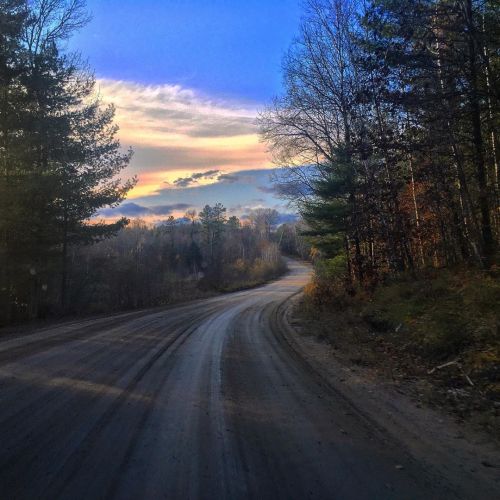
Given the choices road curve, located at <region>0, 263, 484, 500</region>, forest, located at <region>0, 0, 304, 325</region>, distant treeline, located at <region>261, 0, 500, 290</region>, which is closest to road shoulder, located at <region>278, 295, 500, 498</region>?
road curve, located at <region>0, 263, 484, 500</region>

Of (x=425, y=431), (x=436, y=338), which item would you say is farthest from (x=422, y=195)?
(x=425, y=431)

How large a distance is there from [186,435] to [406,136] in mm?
11307

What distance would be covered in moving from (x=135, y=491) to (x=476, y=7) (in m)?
13.7

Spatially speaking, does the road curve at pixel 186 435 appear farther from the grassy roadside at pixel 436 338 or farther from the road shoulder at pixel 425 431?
the grassy roadside at pixel 436 338

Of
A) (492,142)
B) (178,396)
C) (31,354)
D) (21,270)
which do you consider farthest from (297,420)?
(21,270)

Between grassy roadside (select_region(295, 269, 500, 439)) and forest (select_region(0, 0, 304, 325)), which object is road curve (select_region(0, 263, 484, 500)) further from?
forest (select_region(0, 0, 304, 325))

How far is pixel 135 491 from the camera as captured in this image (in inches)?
140

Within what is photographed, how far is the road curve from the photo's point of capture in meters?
3.67

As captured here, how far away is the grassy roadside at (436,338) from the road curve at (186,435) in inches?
59.9

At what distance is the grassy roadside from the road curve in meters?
1.52

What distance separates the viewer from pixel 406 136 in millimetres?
13297

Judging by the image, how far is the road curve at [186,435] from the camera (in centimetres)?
367

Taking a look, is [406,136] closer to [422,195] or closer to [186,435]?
[422,195]

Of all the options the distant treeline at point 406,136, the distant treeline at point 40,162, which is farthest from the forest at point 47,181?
the distant treeline at point 406,136
